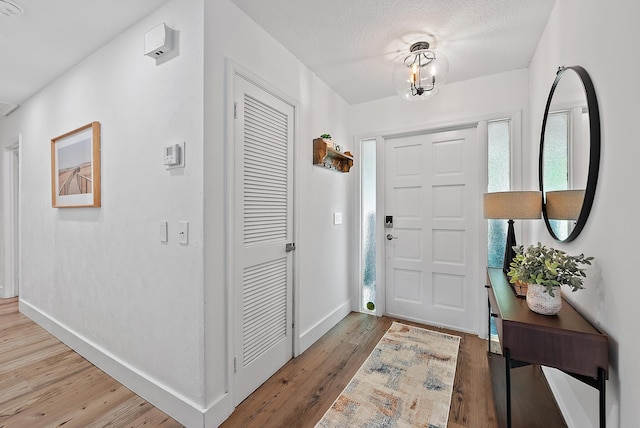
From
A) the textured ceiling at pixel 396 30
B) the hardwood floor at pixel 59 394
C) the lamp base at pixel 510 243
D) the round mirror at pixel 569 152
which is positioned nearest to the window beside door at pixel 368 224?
the textured ceiling at pixel 396 30

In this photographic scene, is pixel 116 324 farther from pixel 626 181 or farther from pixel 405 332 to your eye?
pixel 626 181

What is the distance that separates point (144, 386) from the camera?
180cm

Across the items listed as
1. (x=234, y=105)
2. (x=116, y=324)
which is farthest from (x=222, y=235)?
(x=116, y=324)

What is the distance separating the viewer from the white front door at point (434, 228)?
2.76m

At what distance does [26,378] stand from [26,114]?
8.75 feet

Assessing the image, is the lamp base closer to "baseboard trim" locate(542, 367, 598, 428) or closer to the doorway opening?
"baseboard trim" locate(542, 367, 598, 428)

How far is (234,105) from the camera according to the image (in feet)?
5.61

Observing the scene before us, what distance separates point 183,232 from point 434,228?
232 cm

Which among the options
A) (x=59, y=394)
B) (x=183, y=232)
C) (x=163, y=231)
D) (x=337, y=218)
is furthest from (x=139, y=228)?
(x=337, y=218)

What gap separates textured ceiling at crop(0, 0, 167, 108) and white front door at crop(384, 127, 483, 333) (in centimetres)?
241

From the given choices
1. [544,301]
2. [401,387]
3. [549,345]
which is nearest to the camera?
[549,345]

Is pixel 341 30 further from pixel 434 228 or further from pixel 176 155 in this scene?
pixel 434 228

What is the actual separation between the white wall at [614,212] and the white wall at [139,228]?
5.74 ft

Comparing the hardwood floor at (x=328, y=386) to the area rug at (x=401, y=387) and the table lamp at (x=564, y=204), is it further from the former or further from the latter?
the table lamp at (x=564, y=204)
